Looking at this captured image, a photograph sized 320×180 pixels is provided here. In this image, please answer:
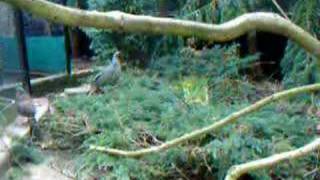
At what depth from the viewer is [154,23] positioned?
4.08 ft

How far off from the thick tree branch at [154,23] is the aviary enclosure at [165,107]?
0.26 feet

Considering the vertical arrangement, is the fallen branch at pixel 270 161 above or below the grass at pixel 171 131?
above

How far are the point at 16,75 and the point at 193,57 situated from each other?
7.31ft

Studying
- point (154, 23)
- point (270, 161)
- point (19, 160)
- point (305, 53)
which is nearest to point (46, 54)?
point (305, 53)

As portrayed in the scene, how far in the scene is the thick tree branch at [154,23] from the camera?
114 cm

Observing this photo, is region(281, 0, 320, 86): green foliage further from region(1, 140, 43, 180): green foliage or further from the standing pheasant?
region(1, 140, 43, 180): green foliage

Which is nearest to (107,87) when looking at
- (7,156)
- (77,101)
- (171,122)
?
(77,101)

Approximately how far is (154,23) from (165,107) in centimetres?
412

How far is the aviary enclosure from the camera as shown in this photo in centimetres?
397

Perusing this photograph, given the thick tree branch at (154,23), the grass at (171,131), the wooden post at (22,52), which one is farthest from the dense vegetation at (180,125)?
the thick tree branch at (154,23)

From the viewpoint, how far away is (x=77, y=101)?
577 centimetres

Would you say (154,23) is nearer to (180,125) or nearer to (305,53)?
(180,125)

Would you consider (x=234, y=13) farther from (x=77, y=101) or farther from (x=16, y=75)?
A: (x=16, y=75)

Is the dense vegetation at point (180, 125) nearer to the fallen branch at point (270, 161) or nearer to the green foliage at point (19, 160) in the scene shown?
the green foliage at point (19, 160)
